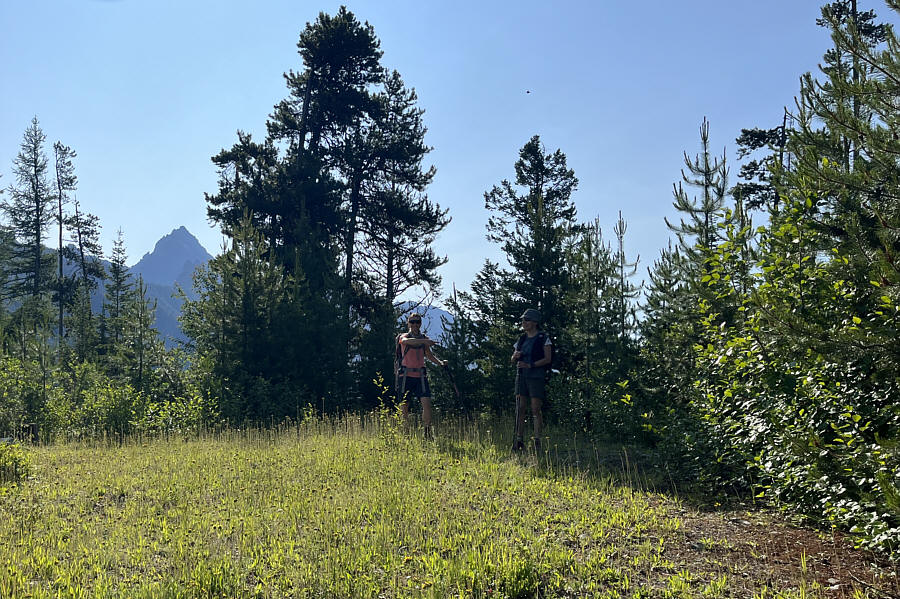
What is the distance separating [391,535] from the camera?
5047 millimetres

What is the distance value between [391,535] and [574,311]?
7807mm

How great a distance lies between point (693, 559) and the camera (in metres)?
4.64

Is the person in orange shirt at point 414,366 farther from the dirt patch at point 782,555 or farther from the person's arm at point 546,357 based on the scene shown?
the dirt patch at point 782,555

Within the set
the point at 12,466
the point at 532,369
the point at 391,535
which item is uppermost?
the point at 532,369

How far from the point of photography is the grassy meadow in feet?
13.3

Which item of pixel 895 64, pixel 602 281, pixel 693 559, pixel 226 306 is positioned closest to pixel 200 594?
pixel 693 559

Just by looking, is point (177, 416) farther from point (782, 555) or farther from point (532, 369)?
point (782, 555)

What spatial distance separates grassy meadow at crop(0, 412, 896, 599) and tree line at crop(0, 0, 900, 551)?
860 millimetres

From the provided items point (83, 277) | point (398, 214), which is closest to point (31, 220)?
point (83, 277)

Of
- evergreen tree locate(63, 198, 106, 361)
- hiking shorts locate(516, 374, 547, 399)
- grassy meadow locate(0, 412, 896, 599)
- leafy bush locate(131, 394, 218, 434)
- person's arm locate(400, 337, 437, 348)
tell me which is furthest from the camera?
evergreen tree locate(63, 198, 106, 361)

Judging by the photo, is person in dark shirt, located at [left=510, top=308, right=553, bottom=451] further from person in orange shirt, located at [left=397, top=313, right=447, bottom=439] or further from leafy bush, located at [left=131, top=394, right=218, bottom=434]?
leafy bush, located at [left=131, top=394, right=218, bottom=434]

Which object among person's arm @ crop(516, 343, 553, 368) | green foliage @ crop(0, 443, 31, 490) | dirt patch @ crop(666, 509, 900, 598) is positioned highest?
person's arm @ crop(516, 343, 553, 368)

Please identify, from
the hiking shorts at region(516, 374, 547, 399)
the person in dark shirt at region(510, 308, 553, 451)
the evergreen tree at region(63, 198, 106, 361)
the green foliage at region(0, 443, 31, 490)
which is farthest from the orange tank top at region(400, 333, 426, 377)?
the evergreen tree at region(63, 198, 106, 361)

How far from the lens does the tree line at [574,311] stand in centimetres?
456
